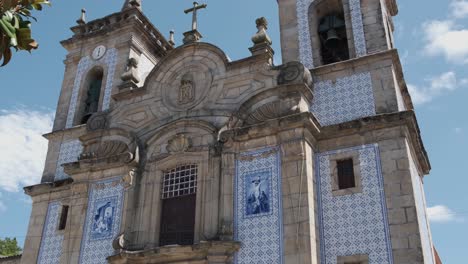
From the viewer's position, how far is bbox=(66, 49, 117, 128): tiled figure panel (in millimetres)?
19578

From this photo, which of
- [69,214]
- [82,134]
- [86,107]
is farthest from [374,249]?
[86,107]

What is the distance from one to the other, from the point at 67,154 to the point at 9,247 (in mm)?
19161

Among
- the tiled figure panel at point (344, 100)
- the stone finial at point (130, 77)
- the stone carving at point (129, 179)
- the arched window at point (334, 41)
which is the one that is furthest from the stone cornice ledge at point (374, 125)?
the stone finial at point (130, 77)

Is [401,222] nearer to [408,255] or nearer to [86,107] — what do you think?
[408,255]

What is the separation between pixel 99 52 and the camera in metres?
20.9

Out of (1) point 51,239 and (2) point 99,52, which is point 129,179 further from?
(2) point 99,52

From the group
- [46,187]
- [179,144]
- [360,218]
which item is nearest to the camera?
Answer: [360,218]

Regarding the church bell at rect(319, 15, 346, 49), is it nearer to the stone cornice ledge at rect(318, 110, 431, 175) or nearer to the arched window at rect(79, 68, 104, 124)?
the stone cornice ledge at rect(318, 110, 431, 175)

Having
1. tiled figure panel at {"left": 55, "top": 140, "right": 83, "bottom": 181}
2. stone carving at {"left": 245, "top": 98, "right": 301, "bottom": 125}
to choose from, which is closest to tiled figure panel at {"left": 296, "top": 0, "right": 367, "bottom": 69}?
stone carving at {"left": 245, "top": 98, "right": 301, "bottom": 125}

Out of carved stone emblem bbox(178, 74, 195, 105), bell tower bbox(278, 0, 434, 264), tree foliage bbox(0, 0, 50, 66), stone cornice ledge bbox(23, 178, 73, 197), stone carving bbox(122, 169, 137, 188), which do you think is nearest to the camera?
tree foliage bbox(0, 0, 50, 66)

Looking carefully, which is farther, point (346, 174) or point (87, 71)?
point (87, 71)

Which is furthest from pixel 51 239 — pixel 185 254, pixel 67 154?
pixel 185 254

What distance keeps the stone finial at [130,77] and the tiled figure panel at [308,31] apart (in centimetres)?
563

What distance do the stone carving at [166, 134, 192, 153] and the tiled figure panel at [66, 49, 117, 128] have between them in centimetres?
480
